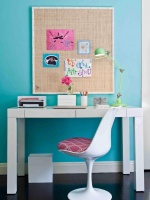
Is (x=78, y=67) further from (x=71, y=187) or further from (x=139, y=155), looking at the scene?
(x=71, y=187)

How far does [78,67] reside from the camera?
263cm

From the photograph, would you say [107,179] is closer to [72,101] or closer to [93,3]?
[72,101]

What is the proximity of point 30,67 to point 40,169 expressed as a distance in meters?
1.16

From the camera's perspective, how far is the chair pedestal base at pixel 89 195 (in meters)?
1.92

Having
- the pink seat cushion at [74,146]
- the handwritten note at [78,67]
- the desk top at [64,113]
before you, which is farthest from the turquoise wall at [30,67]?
the pink seat cushion at [74,146]

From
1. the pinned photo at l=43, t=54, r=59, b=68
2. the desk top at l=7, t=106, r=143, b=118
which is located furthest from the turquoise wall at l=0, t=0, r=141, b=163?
the desk top at l=7, t=106, r=143, b=118

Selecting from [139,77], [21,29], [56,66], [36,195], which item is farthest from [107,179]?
[21,29]

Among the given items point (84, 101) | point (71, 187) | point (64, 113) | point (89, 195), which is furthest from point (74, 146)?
point (84, 101)

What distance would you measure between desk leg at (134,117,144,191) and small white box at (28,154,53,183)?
0.87m

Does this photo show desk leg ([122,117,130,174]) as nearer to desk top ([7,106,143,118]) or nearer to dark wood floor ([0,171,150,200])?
dark wood floor ([0,171,150,200])

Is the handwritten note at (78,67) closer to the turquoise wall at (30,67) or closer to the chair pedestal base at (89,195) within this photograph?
the turquoise wall at (30,67)

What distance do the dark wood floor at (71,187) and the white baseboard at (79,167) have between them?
0.24 ft

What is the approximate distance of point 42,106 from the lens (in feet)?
7.54

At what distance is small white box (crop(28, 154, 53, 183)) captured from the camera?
234 cm
